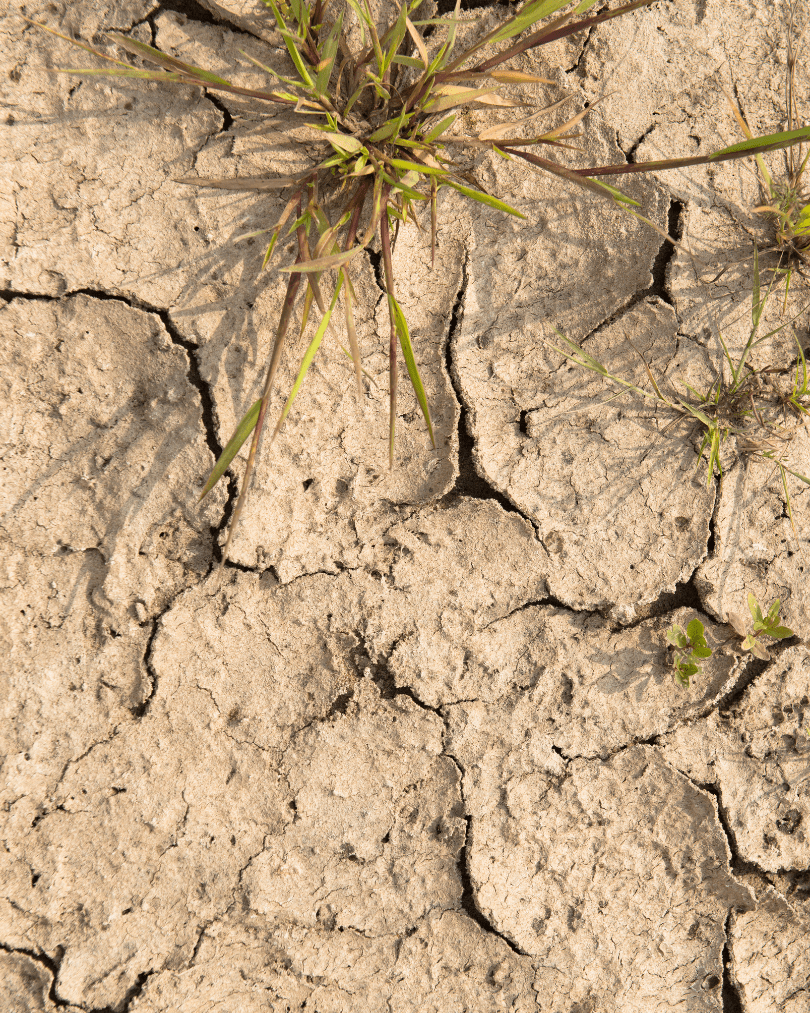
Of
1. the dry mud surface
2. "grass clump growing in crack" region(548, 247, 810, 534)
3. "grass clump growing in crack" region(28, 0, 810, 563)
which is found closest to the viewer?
"grass clump growing in crack" region(28, 0, 810, 563)

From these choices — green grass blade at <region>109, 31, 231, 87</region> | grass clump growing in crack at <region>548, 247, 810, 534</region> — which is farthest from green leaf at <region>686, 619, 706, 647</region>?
green grass blade at <region>109, 31, 231, 87</region>

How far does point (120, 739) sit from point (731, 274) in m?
1.96

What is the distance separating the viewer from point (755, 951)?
1.62 m

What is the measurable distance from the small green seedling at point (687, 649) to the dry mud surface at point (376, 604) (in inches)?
1.5

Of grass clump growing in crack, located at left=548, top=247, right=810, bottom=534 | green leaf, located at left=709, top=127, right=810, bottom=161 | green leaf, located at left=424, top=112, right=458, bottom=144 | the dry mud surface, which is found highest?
green leaf, located at left=709, top=127, right=810, bottom=161

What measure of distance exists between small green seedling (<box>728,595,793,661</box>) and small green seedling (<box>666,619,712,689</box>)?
8cm

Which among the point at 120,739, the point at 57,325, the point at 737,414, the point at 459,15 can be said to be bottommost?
the point at 120,739

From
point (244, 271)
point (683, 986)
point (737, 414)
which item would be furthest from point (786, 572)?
point (244, 271)

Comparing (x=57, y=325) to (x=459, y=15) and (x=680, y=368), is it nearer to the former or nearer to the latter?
(x=459, y=15)

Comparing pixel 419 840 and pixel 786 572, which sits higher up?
pixel 786 572

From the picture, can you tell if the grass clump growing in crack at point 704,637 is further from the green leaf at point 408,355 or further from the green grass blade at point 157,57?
the green grass blade at point 157,57

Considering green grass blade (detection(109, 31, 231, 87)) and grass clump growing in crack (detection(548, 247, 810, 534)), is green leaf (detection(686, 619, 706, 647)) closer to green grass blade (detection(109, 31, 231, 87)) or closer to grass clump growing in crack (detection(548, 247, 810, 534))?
grass clump growing in crack (detection(548, 247, 810, 534))

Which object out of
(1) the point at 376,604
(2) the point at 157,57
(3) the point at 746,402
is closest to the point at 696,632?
(3) the point at 746,402

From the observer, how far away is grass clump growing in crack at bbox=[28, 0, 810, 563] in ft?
4.64
